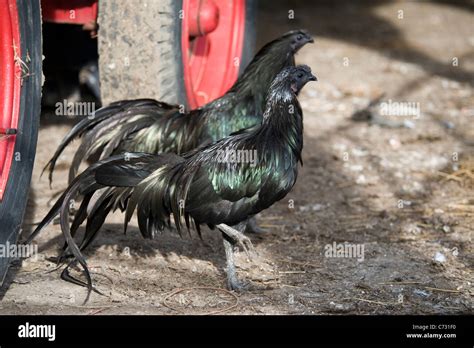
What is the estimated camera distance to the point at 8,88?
181 inches

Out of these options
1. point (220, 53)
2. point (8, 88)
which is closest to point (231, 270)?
point (8, 88)

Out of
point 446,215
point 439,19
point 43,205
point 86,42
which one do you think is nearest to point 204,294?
point 43,205

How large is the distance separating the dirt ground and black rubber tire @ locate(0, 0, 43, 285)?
0.42 m

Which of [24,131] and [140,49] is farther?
[140,49]

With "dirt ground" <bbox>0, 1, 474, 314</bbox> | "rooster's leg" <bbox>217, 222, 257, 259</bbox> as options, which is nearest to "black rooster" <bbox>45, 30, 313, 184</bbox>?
"dirt ground" <bbox>0, 1, 474, 314</bbox>

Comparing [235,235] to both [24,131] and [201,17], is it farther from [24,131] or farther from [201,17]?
[201,17]

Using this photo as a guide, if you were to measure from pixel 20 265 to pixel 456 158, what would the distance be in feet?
12.8

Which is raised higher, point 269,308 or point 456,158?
point 456,158

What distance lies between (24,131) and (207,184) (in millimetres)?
1039

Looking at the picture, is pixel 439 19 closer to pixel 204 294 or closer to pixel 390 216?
pixel 390 216

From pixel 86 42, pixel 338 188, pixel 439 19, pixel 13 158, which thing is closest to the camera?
Result: pixel 13 158

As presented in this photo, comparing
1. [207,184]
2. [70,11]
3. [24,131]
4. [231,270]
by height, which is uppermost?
[70,11]

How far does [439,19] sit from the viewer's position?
11.7m

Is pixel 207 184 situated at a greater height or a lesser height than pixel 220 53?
lesser
